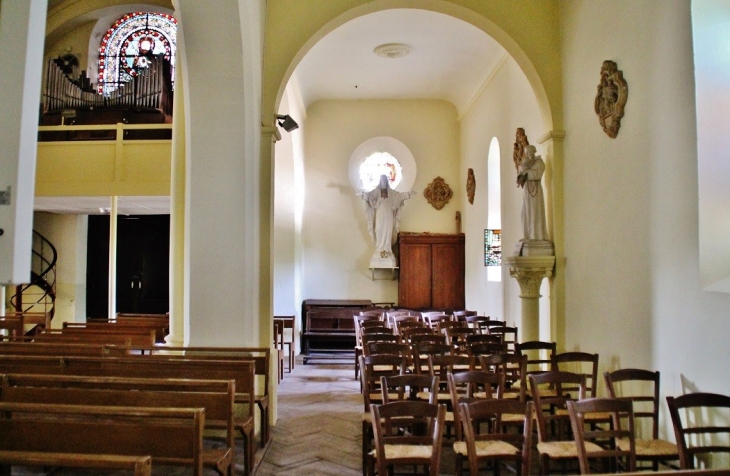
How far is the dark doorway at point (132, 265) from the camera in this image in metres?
14.2

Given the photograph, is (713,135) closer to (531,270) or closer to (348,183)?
(531,270)

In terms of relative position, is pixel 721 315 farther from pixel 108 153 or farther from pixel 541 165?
pixel 108 153

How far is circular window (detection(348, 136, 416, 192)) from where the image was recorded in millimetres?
12102

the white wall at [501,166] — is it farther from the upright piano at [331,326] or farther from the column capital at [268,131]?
the column capital at [268,131]

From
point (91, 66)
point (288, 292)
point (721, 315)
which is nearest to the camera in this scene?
point (721, 315)

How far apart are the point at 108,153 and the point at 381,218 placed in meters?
5.12

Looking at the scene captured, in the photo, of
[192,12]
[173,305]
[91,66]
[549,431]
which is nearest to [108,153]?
[91,66]

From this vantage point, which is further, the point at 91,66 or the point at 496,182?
the point at 91,66

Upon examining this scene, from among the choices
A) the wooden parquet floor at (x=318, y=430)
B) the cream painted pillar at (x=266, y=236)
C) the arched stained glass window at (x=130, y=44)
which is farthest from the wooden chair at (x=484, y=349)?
the arched stained glass window at (x=130, y=44)

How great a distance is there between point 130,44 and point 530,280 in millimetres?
9695

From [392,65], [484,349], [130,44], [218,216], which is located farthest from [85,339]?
[130,44]

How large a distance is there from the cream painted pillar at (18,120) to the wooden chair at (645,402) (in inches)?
120

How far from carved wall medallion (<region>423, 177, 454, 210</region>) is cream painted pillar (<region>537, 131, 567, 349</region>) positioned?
5.80m

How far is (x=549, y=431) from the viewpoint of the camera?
16.2 ft
